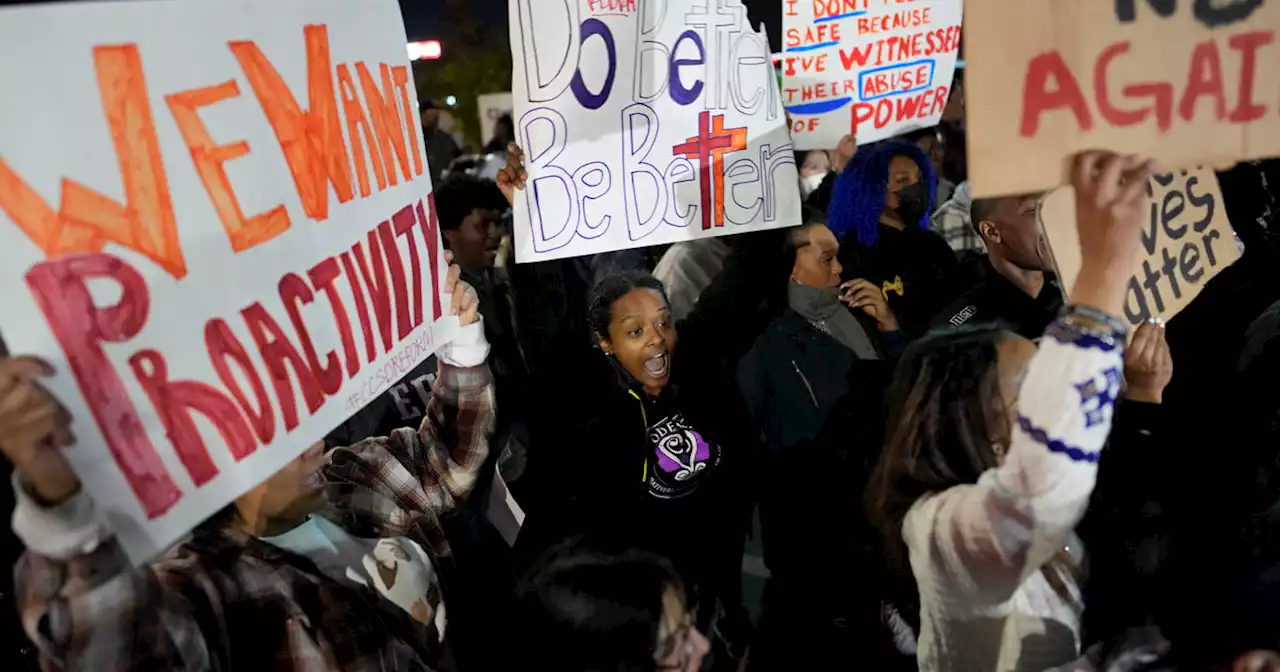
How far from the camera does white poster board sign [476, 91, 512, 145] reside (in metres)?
2.92

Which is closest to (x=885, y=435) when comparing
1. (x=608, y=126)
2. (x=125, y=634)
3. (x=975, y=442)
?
(x=975, y=442)

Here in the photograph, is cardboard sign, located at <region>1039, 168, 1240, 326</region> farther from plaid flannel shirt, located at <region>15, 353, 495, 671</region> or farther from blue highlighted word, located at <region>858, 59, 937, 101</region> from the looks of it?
plaid flannel shirt, located at <region>15, 353, 495, 671</region>

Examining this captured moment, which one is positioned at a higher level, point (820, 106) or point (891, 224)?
point (820, 106)

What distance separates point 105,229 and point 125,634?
409mm

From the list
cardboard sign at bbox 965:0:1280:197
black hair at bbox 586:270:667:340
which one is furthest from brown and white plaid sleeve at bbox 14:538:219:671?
cardboard sign at bbox 965:0:1280:197

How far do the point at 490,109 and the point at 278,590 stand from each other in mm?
2301

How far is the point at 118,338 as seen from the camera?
683mm

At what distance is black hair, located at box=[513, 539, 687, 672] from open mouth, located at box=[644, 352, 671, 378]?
1.05 ft

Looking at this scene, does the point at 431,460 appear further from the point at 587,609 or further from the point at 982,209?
the point at 982,209

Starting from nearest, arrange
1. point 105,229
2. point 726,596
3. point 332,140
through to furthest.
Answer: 1. point 105,229
2. point 332,140
3. point 726,596

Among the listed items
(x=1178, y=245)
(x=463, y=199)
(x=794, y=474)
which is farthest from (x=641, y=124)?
(x=1178, y=245)

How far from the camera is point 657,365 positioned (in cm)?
142

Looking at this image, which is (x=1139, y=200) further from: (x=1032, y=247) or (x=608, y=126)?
(x=608, y=126)

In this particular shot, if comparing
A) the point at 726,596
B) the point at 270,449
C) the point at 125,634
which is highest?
the point at 270,449
